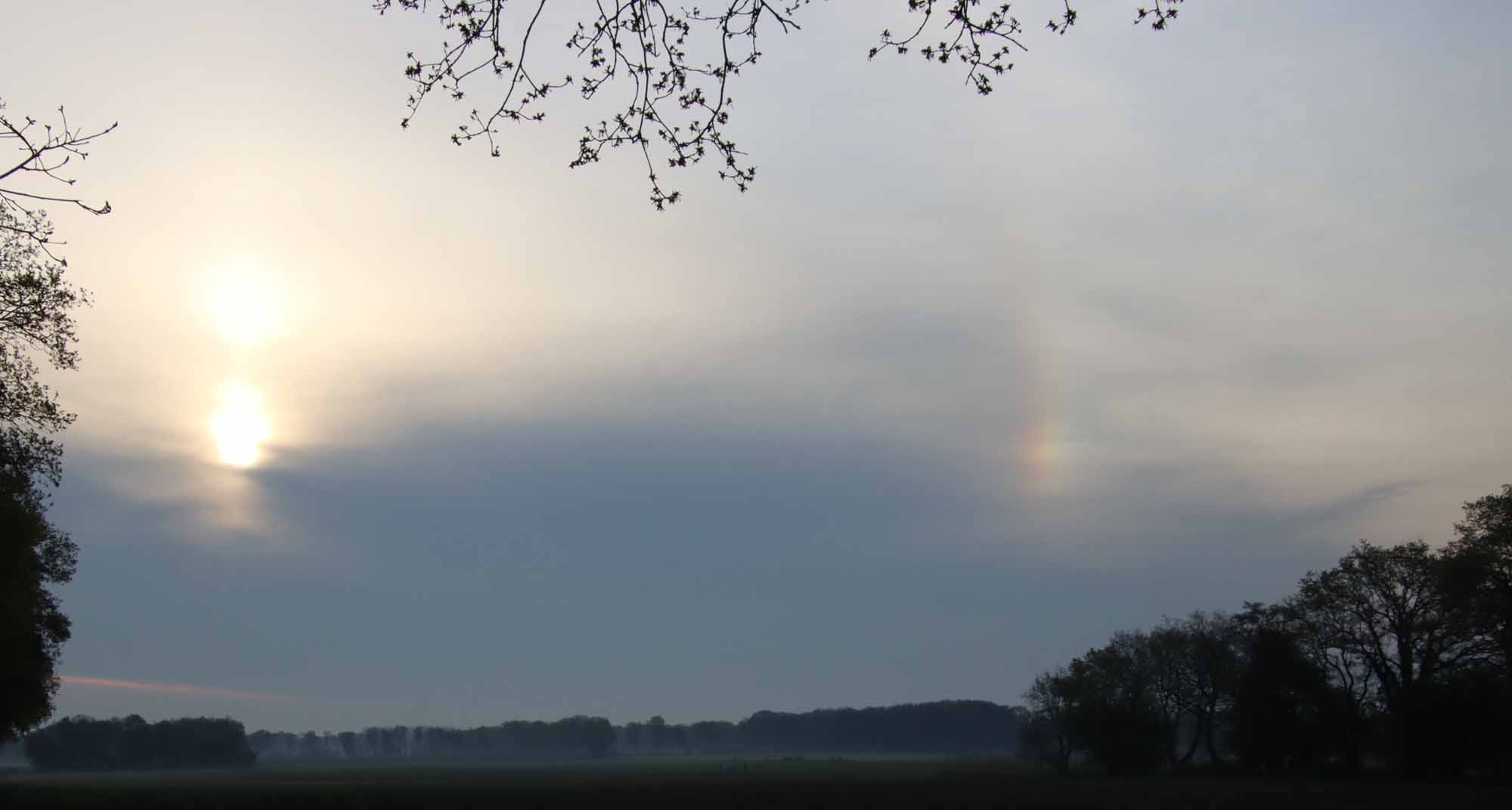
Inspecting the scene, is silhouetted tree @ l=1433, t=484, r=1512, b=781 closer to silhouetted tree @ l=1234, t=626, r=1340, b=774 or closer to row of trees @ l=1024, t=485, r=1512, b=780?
row of trees @ l=1024, t=485, r=1512, b=780

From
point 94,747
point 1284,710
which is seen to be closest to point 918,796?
point 1284,710

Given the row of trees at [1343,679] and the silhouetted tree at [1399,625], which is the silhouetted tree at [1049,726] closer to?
the row of trees at [1343,679]

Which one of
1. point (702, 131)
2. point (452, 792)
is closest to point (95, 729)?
point (452, 792)

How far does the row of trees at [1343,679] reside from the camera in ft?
194

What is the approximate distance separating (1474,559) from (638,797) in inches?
1828

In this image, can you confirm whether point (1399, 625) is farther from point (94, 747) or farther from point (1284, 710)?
point (94, 747)

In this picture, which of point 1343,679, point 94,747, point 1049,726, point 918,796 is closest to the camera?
point 918,796

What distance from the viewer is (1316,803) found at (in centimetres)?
4409

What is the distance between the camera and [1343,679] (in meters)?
70.9

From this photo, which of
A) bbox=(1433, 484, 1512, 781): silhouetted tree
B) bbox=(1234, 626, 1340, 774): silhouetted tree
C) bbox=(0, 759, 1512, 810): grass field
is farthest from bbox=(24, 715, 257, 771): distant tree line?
bbox=(1433, 484, 1512, 781): silhouetted tree

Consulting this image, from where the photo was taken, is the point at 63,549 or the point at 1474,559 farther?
the point at 1474,559

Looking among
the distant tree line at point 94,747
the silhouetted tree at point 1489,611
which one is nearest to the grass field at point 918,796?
the silhouetted tree at point 1489,611

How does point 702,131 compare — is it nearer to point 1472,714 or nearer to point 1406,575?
point 1472,714

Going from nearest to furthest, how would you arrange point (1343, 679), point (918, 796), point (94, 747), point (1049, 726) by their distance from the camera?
point (918, 796) < point (1343, 679) < point (1049, 726) < point (94, 747)
